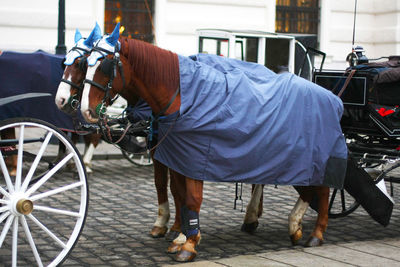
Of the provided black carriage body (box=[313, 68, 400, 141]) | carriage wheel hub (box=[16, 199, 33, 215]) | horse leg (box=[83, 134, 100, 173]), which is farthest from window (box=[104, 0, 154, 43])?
carriage wheel hub (box=[16, 199, 33, 215])

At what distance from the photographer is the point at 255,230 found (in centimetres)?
674

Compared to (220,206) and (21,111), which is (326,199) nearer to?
(220,206)

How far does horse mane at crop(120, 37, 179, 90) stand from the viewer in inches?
217

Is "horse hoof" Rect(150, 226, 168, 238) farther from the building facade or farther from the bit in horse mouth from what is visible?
the building facade

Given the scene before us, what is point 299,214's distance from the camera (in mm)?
6379

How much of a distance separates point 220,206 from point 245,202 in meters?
0.41

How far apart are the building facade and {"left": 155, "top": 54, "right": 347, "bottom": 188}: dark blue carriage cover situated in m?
9.10

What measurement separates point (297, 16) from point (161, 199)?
1225 centimetres

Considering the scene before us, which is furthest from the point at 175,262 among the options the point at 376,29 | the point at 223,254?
the point at 376,29

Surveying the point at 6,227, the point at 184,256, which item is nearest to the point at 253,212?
the point at 184,256

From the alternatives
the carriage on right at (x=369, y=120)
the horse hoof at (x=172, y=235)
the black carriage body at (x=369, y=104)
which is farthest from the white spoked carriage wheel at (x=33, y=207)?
the black carriage body at (x=369, y=104)

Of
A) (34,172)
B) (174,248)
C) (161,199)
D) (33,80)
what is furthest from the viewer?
(33,80)

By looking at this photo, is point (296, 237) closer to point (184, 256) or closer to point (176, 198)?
point (176, 198)

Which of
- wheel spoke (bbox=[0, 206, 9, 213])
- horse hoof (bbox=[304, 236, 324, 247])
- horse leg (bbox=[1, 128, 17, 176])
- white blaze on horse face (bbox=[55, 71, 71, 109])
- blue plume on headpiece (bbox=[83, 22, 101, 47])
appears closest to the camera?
wheel spoke (bbox=[0, 206, 9, 213])
